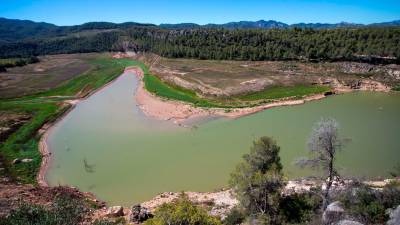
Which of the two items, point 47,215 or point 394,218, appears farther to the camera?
point 394,218

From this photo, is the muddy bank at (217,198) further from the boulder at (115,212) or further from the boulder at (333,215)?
the boulder at (333,215)

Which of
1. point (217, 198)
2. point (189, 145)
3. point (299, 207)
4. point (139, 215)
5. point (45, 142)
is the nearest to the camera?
point (299, 207)

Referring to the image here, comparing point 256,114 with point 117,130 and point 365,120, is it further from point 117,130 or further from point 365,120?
point 117,130

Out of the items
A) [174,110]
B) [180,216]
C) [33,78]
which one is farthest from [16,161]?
[33,78]

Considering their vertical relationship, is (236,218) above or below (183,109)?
below

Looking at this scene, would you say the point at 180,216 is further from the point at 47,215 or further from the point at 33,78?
the point at 33,78

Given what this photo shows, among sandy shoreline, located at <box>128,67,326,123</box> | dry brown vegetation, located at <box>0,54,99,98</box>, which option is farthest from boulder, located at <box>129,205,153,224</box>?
dry brown vegetation, located at <box>0,54,99,98</box>

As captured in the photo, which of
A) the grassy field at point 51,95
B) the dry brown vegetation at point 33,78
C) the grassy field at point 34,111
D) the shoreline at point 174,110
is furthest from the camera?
the dry brown vegetation at point 33,78

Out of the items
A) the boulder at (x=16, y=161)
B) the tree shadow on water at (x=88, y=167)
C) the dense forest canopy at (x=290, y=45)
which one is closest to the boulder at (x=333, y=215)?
the tree shadow on water at (x=88, y=167)

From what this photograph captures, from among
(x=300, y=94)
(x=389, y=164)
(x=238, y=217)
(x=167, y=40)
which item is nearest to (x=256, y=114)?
(x=300, y=94)
